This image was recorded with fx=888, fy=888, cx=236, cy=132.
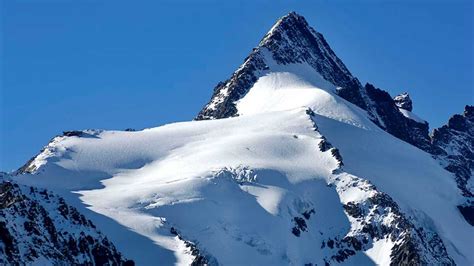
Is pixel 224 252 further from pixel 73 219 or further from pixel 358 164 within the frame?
pixel 358 164

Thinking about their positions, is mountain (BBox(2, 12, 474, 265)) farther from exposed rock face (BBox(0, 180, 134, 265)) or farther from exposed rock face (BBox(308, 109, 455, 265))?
exposed rock face (BBox(0, 180, 134, 265))

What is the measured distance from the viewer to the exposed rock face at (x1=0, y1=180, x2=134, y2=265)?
8531 cm

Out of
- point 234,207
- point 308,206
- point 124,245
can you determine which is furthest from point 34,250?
point 308,206

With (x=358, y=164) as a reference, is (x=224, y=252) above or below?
below

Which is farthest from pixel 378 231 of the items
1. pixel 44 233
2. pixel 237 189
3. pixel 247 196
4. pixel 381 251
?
pixel 44 233

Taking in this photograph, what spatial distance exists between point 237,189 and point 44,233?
5989 centimetres

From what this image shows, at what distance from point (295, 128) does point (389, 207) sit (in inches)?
1548

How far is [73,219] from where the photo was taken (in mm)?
100812

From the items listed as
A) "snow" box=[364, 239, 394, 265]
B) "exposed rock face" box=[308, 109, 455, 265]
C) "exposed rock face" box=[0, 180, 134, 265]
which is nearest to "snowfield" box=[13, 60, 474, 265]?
"snow" box=[364, 239, 394, 265]

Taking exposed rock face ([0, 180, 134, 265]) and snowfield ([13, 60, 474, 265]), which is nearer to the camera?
exposed rock face ([0, 180, 134, 265])

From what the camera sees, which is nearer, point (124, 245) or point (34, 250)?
point (34, 250)

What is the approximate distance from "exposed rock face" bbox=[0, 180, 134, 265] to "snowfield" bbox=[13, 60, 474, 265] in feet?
49.3

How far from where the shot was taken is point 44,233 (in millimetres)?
92062

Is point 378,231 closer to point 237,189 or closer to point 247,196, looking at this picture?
point 247,196
